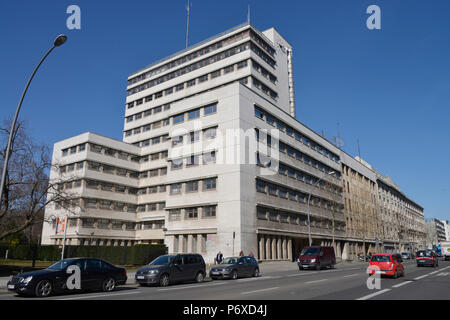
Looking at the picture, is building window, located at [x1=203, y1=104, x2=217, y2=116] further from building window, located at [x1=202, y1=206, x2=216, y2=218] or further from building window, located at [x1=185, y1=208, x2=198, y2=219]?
building window, located at [x1=185, y1=208, x2=198, y2=219]

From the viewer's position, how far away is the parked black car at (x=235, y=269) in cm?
2178

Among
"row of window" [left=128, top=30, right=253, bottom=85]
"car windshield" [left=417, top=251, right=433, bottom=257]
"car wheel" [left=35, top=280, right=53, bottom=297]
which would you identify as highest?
"row of window" [left=128, top=30, right=253, bottom=85]

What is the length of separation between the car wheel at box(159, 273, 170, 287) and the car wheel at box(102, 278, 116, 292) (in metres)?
2.56

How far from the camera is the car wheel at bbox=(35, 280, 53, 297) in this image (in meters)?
12.7

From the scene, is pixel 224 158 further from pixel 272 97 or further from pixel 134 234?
pixel 134 234

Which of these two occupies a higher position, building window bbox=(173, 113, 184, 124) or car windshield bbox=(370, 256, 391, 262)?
building window bbox=(173, 113, 184, 124)

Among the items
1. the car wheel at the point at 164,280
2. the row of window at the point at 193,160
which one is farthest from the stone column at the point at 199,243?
the car wheel at the point at 164,280

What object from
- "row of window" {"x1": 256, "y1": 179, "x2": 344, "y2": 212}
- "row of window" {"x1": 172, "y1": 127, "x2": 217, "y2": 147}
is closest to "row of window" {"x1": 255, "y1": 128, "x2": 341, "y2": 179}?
"row of window" {"x1": 256, "y1": 179, "x2": 344, "y2": 212}

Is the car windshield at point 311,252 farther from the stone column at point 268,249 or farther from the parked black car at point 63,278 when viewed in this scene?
the parked black car at point 63,278

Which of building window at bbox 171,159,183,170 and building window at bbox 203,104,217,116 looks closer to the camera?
building window at bbox 203,104,217,116

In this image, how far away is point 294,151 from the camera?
2016 inches

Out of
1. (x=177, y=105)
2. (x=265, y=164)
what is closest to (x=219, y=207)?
(x=265, y=164)
